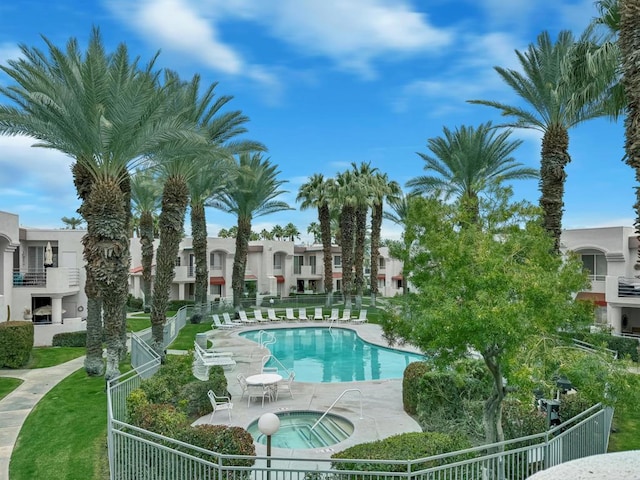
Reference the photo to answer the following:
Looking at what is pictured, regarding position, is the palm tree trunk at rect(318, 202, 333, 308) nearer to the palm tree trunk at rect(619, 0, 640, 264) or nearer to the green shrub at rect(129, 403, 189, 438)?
the green shrub at rect(129, 403, 189, 438)

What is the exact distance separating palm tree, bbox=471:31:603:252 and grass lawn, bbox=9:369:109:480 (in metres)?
17.4

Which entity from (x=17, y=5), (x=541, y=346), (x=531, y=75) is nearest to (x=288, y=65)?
(x=17, y=5)

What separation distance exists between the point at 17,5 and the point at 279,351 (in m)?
19.1

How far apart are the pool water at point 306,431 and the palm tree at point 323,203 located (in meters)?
28.0

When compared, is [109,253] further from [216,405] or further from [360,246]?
[360,246]

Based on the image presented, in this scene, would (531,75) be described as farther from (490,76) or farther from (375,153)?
(375,153)

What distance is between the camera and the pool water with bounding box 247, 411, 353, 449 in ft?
37.7

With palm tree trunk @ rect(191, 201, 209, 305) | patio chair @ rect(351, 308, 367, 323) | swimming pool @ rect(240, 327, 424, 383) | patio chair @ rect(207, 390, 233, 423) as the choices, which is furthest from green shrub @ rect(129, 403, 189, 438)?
palm tree trunk @ rect(191, 201, 209, 305)

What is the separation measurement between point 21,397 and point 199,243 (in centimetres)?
1965

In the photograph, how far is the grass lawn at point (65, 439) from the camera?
911 centimetres

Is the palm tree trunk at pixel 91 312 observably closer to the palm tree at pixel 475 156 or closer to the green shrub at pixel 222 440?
the green shrub at pixel 222 440

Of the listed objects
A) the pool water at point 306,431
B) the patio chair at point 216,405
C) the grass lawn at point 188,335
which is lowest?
the grass lawn at point 188,335

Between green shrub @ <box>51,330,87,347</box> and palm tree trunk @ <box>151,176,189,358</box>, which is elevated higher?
palm tree trunk @ <box>151,176,189,358</box>

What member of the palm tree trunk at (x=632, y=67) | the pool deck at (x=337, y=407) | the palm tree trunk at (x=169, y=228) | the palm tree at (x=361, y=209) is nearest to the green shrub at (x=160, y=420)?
the pool deck at (x=337, y=407)
